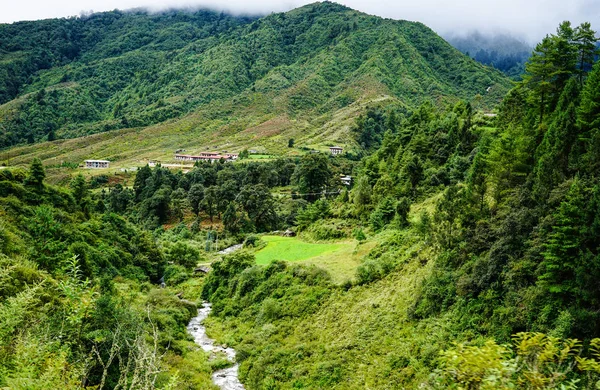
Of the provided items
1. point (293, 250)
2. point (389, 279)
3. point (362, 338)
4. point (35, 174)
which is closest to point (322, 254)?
point (293, 250)

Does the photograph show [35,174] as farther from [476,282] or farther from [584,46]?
[584,46]

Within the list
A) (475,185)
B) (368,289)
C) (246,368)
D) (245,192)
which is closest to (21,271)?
(246,368)

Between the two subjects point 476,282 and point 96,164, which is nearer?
point 476,282

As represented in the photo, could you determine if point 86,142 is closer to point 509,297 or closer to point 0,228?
point 0,228

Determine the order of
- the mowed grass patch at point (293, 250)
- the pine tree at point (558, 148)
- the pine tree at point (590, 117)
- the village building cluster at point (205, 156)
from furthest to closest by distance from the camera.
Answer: the village building cluster at point (205, 156)
the mowed grass patch at point (293, 250)
the pine tree at point (558, 148)
the pine tree at point (590, 117)

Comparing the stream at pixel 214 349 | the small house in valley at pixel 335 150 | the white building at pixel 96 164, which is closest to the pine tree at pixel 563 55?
the stream at pixel 214 349

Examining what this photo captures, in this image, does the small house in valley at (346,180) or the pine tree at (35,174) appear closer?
the pine tree at (35,174)

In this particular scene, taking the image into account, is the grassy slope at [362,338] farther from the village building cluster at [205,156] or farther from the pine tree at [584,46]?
the village building cluster at [205,156]
